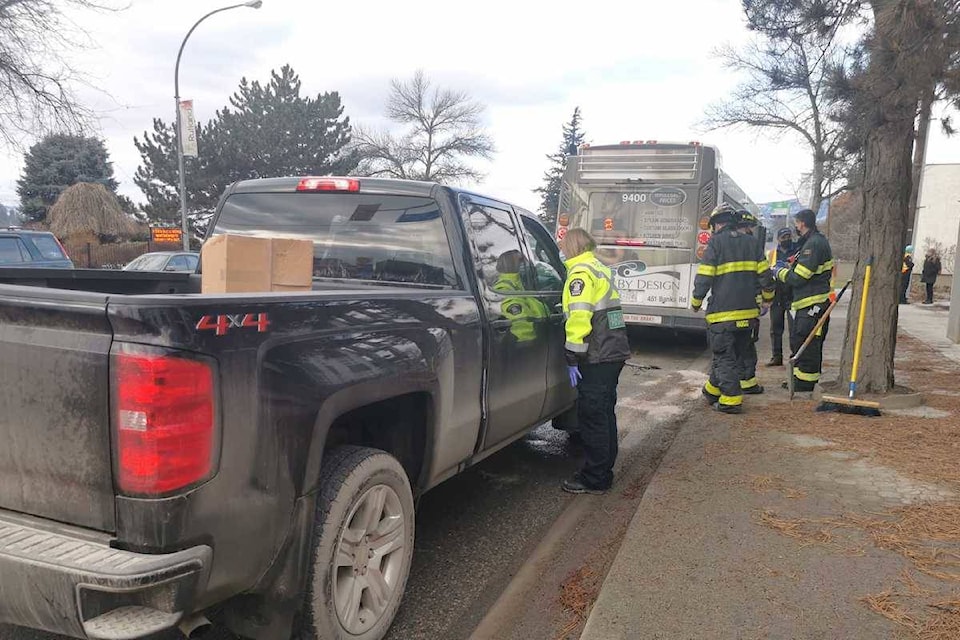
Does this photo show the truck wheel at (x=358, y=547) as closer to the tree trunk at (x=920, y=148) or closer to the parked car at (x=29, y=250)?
the tree trunk at (x=920, y=148)

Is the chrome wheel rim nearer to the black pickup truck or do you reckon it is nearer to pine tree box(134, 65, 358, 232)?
the black pickup truck

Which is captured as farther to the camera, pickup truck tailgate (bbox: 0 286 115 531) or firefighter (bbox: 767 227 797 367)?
firefighter (bbox: 767 227 797 367)

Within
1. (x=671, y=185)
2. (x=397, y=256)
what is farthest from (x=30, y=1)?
(x=397, y=256)

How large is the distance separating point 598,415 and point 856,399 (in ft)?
10.9

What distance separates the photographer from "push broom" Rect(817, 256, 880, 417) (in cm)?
604

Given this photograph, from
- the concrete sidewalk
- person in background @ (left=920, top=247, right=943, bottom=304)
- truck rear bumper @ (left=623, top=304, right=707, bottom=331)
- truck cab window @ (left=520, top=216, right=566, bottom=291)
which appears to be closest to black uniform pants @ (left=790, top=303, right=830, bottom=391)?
the concrete sidewalk

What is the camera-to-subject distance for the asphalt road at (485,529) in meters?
2.95

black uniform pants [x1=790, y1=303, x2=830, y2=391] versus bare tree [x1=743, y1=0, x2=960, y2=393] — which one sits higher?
bare tree [x1=743, y1=0, x2=960, y2=393]

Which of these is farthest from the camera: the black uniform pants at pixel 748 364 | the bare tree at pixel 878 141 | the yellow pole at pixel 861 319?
the black uniform pants at pixel 748 364

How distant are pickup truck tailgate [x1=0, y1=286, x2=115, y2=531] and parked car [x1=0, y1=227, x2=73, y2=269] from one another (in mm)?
10989

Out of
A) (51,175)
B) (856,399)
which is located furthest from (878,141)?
(51,175)

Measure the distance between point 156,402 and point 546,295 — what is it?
9.91 feet

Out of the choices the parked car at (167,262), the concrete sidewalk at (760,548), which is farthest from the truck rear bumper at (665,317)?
the parked car at (167,262)

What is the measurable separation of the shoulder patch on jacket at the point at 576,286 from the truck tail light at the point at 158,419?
2.74 meters
